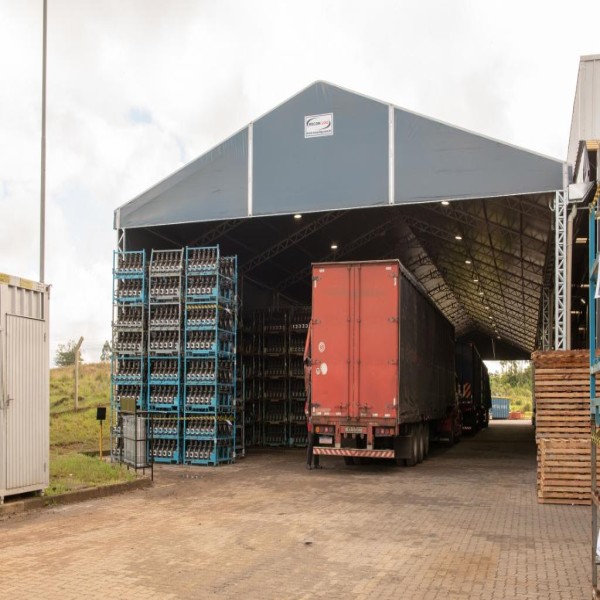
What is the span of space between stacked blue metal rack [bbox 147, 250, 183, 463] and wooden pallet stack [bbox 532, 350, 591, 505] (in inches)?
362

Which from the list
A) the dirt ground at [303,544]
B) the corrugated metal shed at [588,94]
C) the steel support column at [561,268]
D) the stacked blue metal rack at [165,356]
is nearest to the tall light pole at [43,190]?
the dirt ground at [303,544]

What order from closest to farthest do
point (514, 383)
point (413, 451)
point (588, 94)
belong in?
1. point (588, 94)
2. point (413, 451)
3. point (514, 383)

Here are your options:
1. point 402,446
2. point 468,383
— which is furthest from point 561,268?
point 468,383

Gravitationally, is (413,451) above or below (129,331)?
below

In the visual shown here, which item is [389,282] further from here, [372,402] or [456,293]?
[456,293]

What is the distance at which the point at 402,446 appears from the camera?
685 inches

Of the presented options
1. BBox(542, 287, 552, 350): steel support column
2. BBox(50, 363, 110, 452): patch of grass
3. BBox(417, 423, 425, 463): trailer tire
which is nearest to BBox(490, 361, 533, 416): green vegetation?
BBox(542, 287, 552, 350): steel support column

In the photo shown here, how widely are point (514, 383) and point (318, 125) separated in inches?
3165

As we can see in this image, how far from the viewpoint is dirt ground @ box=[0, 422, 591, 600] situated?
22.7 ft

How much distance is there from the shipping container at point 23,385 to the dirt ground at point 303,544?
0.72m

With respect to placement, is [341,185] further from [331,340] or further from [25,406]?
[25,406]

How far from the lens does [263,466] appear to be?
1789cm

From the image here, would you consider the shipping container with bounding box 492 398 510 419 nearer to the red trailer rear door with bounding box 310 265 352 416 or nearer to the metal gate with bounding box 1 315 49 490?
the red trailer rear door with bounding box 310 265 352 416

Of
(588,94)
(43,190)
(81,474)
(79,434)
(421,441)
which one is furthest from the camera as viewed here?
(79,434)
